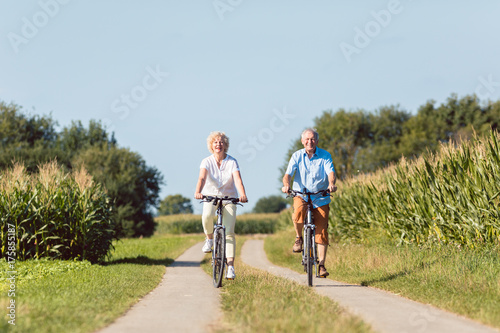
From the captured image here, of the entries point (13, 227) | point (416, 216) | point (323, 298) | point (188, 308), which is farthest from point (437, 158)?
point (13, 227)

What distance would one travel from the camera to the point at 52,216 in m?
15.5

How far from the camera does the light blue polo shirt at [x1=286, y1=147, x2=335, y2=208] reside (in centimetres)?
934

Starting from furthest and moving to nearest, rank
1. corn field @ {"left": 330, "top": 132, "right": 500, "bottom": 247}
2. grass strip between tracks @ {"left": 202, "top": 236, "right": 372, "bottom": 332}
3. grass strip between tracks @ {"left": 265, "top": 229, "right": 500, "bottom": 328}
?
corn field @ {"left": 330, "top": 132, "right": 500, "bottom": 247} → grass strip between tracks @ {"left": 265, "top": 229, "right": 500, "bottom": 328} → grass strip between tracks @ {"left": 202, "top": 236, "right": 372, "bottom": 332}

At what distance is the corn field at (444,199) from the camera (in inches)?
429

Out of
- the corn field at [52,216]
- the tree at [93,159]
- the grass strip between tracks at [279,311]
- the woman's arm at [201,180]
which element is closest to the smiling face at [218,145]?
the woman's arm at [201,180]

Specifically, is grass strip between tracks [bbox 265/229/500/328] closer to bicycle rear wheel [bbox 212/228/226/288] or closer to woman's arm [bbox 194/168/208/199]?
bicycle rear wheel [bbox 212/228/226/288]

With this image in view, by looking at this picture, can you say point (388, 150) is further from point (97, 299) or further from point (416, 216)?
point (97, 299)

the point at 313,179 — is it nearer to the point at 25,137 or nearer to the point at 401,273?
the point at 401,273

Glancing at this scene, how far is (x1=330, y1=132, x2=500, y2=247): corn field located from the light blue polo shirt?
3720 millimetres

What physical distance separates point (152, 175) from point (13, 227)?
44106 mm

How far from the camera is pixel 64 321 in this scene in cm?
532

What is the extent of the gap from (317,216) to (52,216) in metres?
9.24

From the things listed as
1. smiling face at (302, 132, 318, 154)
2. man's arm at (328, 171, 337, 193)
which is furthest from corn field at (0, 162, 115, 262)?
man's arm at (328, 171, 337, 193)

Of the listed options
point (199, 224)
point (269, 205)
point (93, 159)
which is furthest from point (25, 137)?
point (269, 205)
